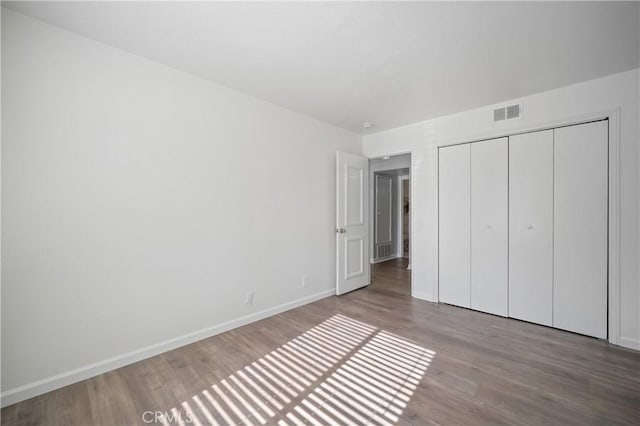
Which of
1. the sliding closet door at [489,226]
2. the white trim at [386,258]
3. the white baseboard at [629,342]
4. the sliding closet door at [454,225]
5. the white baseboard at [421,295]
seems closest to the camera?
the white baseboard at [629,342]

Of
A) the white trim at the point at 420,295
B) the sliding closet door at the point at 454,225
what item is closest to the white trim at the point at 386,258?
the white trim at the point at 420,295

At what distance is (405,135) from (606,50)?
2174 millimetres

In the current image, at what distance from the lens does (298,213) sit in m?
3.61

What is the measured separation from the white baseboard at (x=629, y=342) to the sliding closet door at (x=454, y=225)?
134 centimetres

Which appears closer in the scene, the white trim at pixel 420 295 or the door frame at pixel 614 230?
the door frame at pixel 614 230

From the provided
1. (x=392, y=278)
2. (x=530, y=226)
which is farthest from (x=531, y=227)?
(x=392, y=278)

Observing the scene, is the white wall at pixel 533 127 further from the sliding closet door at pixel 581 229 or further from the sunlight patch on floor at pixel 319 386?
the sunlight patch on floor at pixel 319 386

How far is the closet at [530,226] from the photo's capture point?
8.87 feet

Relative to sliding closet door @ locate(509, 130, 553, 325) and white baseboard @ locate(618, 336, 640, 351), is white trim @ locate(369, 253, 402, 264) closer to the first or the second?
sliding closet door @ locate(509, 130, 553, 325)

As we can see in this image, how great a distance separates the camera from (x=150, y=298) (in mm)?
2350

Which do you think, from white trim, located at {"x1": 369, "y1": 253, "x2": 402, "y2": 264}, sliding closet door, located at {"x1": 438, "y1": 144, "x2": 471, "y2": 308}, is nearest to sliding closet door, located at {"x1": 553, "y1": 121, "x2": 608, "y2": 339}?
sliding closet door, located at {"x1": 438, "y1": 144, "x2": 471, "y2": 308}

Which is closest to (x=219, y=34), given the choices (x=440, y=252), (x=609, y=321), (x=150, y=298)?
(x=150, y=298)

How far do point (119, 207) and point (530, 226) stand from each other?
13.5 feet

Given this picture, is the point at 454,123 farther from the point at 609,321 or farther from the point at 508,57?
the point at 609,321
